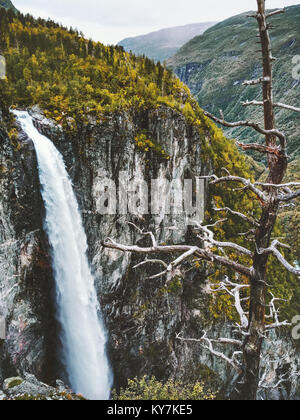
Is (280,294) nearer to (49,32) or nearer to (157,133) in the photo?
(157,133)

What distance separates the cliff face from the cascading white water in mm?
564

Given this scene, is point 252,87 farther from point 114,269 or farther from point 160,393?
point 160,393

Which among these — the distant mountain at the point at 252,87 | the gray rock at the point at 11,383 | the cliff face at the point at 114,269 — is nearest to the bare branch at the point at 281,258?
the cliff face at the point at 114,269

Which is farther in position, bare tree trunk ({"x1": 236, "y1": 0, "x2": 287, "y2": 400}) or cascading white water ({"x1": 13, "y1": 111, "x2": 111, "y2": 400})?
cascading white water ({"x1": 13, "y1": 111, "x2": 111, "y2": 400})

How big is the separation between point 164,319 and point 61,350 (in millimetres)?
7571

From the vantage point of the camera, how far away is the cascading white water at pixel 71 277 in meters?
14.8

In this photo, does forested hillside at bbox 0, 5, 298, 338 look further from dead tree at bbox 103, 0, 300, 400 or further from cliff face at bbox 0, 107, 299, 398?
dead tree at bbox 103, 0, 300, 400

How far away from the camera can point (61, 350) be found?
1600 cm

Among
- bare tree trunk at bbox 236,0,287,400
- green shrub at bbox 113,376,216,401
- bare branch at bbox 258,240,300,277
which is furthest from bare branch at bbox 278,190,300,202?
green shrub at bbox 113,376,216,401

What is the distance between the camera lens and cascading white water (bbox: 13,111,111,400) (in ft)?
48.6

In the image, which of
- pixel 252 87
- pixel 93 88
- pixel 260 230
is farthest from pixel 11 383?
pixel 252 87

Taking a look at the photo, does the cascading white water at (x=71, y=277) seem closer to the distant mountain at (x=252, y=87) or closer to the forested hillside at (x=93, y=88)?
the forested hillside at (x=93, y=88)
